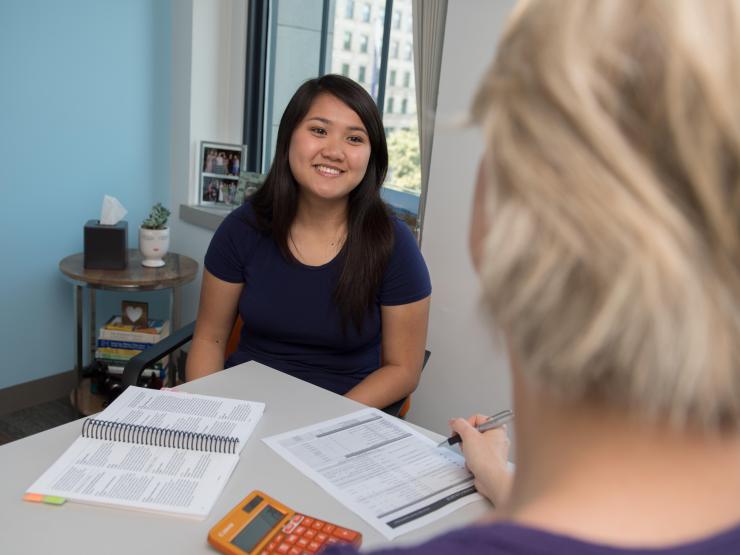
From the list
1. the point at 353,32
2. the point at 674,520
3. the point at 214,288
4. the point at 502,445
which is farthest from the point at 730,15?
the point at 353,32

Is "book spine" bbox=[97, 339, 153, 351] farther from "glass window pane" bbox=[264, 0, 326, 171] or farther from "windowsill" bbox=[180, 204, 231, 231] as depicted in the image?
"glass window pane" bbox=[264, 0, 326, 171]

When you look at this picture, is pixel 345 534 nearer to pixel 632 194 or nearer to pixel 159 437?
pixel 159 437

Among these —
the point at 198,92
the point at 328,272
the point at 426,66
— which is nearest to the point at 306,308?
the point at 328,272

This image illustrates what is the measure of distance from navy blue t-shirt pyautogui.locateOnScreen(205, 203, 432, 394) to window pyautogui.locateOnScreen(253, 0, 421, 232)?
66 cm

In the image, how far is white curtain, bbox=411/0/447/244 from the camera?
2.29 m

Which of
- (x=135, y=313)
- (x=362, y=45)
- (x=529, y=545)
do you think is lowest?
(x=135, y=313)

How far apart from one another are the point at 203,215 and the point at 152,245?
1.08ft

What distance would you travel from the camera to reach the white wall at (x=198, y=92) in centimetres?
304

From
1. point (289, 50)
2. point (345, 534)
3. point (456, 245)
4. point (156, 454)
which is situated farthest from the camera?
point (289, 50)

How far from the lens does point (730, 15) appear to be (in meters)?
0.35

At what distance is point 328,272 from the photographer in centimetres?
182

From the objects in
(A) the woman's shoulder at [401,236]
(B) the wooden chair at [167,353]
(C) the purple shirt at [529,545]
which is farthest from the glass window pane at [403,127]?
(C) the purple shirt at [529,545]

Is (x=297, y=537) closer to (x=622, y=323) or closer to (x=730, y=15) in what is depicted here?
(x=622, y=323)

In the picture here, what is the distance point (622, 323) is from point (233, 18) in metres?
3.20
